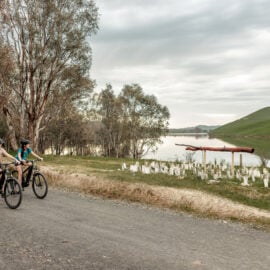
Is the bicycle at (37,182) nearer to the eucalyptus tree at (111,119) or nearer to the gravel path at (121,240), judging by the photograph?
the gravel path at (121,240)

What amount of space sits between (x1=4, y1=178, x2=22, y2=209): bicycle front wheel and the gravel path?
0.76 ft

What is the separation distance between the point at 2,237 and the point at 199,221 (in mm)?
5467

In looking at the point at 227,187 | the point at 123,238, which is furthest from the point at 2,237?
the point at 227,187

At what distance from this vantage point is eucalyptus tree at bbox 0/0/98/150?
3098 centimetres

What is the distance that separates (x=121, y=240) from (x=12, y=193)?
4.98 m

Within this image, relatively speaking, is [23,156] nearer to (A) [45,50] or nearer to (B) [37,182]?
(B) [37,182]

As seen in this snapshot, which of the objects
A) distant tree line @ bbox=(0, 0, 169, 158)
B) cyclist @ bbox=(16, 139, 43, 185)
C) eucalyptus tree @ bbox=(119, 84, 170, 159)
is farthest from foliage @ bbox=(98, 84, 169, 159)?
cyclist @ bbox=(16, 139, 43, 185)

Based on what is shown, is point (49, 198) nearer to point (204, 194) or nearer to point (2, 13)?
point (204, 194)

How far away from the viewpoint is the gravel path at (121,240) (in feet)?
21.6

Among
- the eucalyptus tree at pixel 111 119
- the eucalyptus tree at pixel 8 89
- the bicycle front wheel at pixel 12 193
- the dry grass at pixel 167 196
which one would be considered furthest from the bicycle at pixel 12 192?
the eucalyptus tree at pixel 111 119

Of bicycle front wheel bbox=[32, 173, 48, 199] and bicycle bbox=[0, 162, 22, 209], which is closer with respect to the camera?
bicycle bbox=[0, 162, 22, 209]

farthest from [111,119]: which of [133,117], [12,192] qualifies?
[12,192]

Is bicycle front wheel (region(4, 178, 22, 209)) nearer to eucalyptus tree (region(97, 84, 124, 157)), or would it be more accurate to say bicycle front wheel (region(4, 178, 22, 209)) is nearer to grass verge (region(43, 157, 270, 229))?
grass verge (region(43, 157, 270, 229))

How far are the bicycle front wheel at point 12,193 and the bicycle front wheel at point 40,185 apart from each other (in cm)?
167
